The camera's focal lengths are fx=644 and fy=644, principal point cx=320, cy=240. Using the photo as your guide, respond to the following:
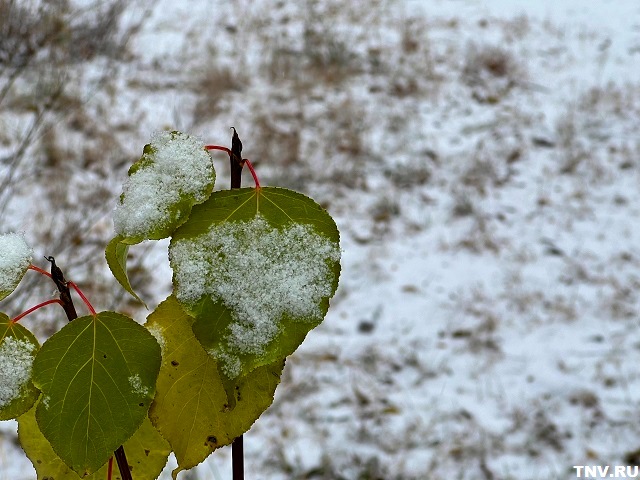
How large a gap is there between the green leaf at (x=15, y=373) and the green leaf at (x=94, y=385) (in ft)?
0.07

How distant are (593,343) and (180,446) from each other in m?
2.75

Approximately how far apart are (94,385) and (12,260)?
11 centimetres

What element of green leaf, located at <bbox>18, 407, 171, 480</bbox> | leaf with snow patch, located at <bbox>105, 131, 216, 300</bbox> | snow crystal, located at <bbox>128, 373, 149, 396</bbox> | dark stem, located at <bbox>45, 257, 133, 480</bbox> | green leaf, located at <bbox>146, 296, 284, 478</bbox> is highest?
leaf with snow patch, located at <bbox>105, 131, 216, 300</bbox>

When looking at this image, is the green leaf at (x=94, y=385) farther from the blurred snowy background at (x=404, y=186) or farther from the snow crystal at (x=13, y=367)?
the blurred snowy background at (x=404, y=186)

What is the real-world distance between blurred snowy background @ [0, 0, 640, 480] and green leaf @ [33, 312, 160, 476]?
1.88 m

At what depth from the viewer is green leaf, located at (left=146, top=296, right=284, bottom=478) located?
1.50 feet

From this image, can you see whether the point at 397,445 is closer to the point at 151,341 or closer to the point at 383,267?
the point at 383,267

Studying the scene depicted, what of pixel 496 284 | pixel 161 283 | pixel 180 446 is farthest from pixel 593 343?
pixel 180 446

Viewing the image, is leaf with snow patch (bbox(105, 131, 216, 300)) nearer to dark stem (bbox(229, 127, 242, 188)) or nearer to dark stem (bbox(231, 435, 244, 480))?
dark stem (bbox(229, 127, 242, 188))

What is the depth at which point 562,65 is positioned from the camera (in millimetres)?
5070

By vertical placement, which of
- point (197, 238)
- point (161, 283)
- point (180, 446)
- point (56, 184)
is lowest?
point (161, 283)

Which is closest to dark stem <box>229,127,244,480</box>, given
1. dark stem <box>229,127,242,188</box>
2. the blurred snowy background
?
dark stem <box>229,127,242,188</box>

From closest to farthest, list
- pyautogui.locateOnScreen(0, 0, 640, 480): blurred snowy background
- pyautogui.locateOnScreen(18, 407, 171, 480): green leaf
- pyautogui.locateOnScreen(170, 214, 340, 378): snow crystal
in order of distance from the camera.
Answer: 1. pyautogui.locateOnScreen(170, 214, 340, 378): snow crystal
2. pyautogui.locateOnScreen(18, 407, 171, 480): green leaf
3. pyautogui.locateOnScreen(0, 0, 640, 480): blurred snowy background

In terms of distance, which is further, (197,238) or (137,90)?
(137,90)
